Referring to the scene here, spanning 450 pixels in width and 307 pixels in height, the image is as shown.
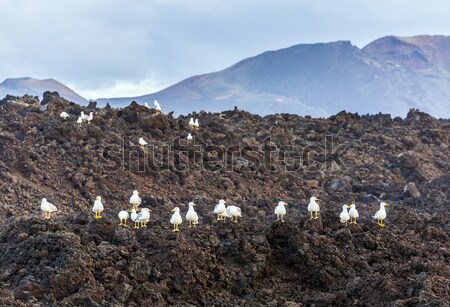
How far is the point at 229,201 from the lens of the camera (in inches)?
1147

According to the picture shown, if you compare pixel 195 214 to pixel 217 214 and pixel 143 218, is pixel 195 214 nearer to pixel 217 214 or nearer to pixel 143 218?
pixel 143 218

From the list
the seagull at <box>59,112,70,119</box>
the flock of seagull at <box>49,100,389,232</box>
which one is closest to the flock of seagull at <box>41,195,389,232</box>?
the flock of seagull at <box>49,100,389,232</box>

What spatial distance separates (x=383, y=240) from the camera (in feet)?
60.3

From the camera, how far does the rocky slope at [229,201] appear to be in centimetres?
1534

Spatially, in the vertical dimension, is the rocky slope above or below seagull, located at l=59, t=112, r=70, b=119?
below

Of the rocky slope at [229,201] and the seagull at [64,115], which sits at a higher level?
the seagull at [64,115]

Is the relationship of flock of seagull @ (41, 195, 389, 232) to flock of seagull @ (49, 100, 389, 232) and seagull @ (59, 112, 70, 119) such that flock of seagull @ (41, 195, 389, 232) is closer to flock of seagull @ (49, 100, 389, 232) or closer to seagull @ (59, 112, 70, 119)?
flock of seagull @ (49, 100, 389, 232)

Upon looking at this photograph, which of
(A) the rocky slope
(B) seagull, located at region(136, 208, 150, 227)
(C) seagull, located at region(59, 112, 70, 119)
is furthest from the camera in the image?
(C) seagull, located at region(59, 112, 70, 119)

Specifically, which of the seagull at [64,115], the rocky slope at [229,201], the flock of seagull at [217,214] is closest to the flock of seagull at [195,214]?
the flock of seagull at [217,214]

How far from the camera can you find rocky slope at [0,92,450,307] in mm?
15336

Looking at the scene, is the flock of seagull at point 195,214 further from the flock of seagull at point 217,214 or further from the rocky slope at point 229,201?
the rocky slope at point 229,201

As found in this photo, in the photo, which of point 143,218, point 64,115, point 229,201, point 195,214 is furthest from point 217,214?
point 64,115

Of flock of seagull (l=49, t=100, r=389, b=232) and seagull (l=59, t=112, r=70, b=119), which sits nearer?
flock of seagull (l=49, t=100, r=389, b=232)

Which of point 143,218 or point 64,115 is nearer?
point 143,218
